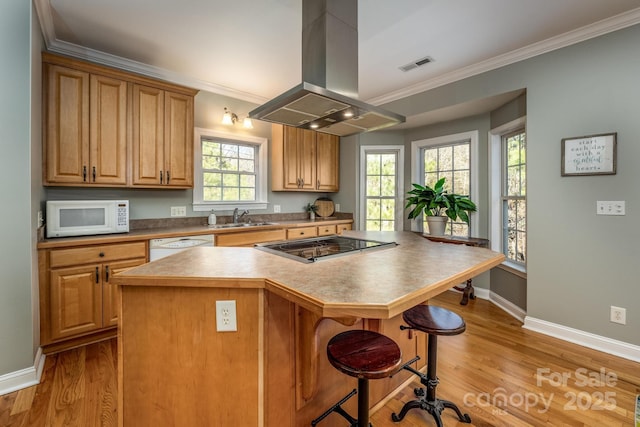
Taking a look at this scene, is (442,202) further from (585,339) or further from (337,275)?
(337,275)

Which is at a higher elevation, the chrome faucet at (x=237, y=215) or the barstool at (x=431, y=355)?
the chrome faucet at (x=237, y=215)

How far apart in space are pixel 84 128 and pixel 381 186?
12.3 ft

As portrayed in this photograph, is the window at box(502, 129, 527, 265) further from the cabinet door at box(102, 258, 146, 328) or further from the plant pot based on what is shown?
the cabinet door at box(102, 258, 146, 328)

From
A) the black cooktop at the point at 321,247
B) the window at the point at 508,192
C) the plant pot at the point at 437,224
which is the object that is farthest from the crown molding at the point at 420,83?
the black cooktop at the point at 321,247

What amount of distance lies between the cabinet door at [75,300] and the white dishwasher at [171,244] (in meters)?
0.42

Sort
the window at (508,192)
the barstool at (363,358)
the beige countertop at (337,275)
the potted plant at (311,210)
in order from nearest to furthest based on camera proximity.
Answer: the beige countertop at (337,275) → the barstool at (363,358) → the window at (508,192) → the potted plant at (311,210)

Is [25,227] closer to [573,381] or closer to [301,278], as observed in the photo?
[301,278]

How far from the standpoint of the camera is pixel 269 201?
13.8ft

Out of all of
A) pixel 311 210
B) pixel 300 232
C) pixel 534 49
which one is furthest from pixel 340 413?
pixel 534 49

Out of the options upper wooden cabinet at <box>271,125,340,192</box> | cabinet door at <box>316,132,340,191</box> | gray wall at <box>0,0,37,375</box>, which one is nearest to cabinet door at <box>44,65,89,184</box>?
gray wall at <box>0,0,37,375</box>

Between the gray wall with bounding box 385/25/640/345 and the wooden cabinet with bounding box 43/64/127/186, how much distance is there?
3.91 m

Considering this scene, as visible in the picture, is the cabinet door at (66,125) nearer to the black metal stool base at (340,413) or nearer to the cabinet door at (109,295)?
the cabinet door at (109,295)

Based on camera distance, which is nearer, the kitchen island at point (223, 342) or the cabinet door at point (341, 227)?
the kitchen island at point (223, 342)

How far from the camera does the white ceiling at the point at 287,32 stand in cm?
213
